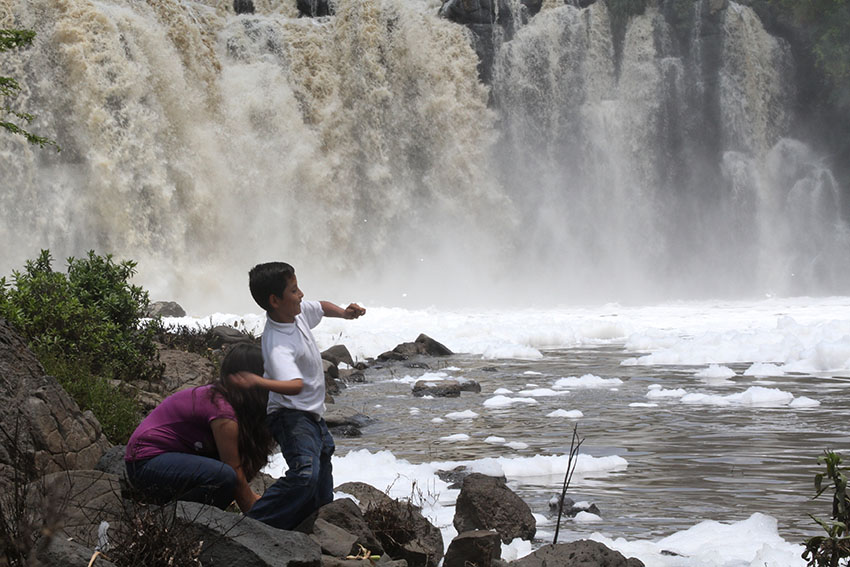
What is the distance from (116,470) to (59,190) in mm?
24371

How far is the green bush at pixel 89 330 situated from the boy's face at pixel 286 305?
3103 millimetres

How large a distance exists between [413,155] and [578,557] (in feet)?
Result: 104

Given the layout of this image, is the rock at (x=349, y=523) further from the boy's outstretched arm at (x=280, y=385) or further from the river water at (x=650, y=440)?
the river water at (x=650, y=440)

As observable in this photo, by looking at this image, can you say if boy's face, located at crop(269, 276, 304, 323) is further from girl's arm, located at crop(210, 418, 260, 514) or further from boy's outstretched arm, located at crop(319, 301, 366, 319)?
girl's arm, located at crop(210, 418, 260, 514)

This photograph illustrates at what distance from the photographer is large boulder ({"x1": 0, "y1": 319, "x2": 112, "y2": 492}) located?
564cm

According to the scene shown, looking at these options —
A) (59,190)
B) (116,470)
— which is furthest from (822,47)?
(116,470)

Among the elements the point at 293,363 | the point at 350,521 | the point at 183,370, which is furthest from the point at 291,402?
the point at 183,370

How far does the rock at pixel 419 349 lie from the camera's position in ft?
62.1

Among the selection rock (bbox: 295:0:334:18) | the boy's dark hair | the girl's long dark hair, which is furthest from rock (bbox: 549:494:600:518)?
rock (bbox: 295:0:334:18)

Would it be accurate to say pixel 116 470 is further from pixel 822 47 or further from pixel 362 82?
pixel 822 47

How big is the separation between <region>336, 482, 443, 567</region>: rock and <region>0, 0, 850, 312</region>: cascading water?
24.4 m

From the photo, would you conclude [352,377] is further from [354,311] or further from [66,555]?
[66,555]

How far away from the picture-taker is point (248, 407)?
508 cm

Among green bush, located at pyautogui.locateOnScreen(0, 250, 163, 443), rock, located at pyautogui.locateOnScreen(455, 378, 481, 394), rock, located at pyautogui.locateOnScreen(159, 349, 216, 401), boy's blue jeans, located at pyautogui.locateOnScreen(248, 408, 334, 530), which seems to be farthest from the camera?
rock, located at pyautogui.locateOnScreen(455, 378, 481, 394)
